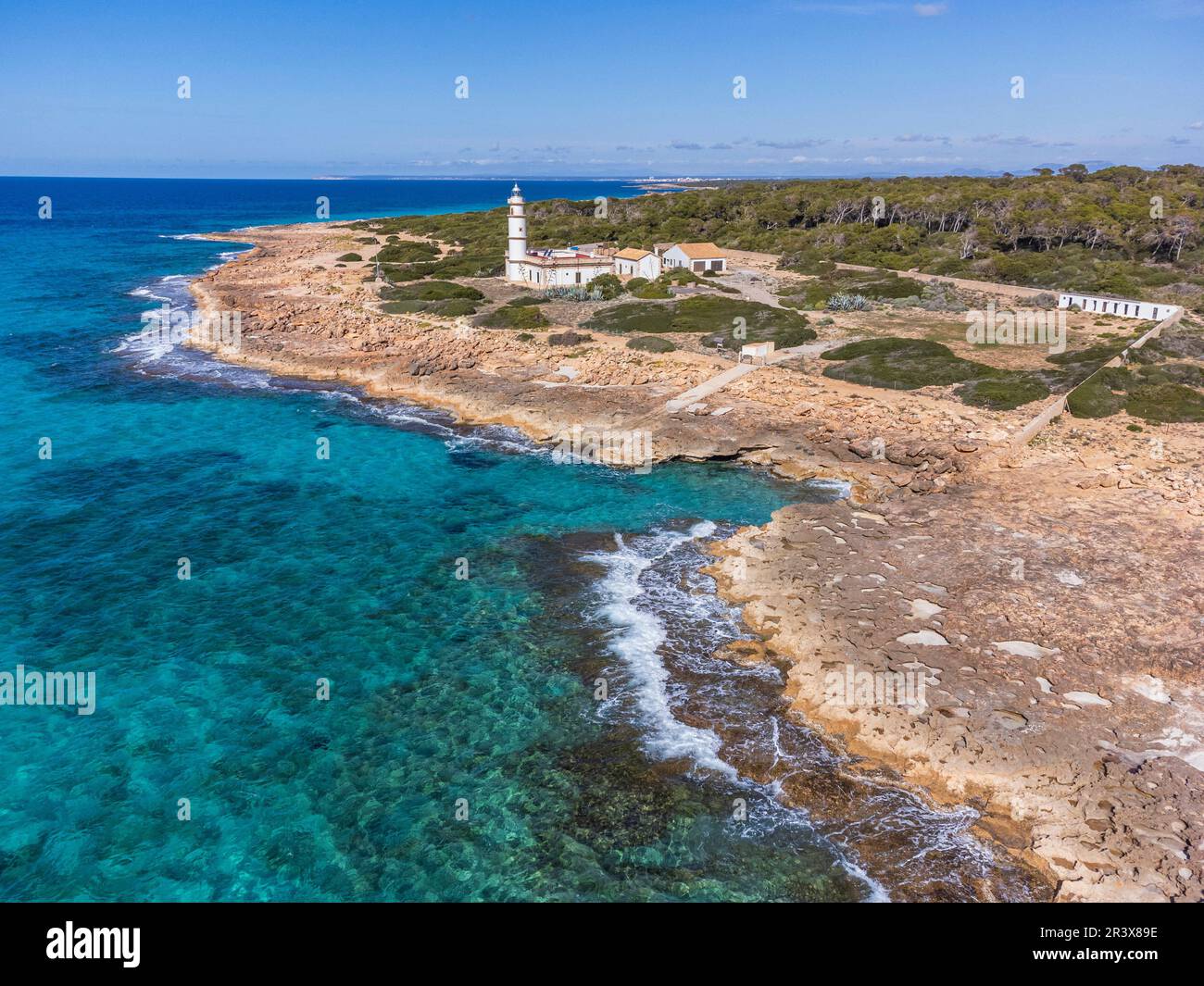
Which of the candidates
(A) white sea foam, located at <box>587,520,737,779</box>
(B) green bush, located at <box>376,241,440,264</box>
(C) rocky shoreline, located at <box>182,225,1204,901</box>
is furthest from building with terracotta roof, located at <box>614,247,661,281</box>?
(A) white sea foam, located at <box>587,520,737,779</box>

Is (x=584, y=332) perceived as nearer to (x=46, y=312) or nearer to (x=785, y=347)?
(x=785, y=347)

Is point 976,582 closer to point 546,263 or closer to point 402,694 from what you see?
point 402,694

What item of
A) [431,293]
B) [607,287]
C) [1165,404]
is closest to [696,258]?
[607,287]

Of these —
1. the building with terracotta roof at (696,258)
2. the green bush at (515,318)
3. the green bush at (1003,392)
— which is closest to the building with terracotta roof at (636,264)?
the building with terracotta roof at (696,258)

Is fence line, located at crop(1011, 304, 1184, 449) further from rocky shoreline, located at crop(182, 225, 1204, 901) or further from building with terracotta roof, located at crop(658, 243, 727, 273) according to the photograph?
building with terracotta roof, located at crop(658, 243, 727, 273)

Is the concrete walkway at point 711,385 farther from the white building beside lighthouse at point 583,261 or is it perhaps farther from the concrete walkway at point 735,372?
the white building beside lighthouse at point 583,261
